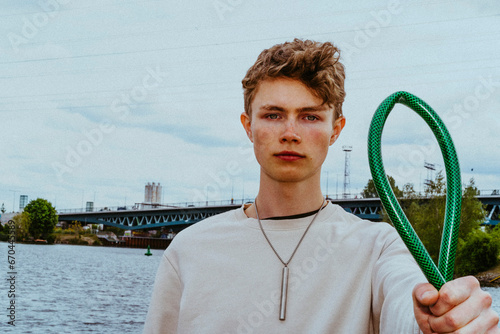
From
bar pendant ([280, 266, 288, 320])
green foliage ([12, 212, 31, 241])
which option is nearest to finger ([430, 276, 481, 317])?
bar pendant ([280, 266, 288, 320])

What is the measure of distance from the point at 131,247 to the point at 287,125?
116383mm

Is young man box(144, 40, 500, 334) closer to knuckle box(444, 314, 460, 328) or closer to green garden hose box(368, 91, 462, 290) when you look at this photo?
green garden hose box(368, 91, 462, 290)

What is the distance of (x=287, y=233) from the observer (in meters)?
2.39

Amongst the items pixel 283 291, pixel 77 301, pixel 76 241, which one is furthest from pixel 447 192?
pixel 76 241

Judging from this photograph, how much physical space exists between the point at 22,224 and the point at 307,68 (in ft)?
345

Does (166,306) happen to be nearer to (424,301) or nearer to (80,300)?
(424,301)

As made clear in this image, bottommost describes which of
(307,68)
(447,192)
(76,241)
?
(76,241)

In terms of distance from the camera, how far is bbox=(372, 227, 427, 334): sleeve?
1.63 meters

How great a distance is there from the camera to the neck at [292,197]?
2447 mm

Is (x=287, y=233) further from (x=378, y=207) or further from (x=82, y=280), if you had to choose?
(x=378, y=207)

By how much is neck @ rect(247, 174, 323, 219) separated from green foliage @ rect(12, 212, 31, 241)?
99.9 metres

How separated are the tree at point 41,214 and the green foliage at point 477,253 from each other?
71.2 meters

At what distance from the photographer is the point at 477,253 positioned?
44.6 m

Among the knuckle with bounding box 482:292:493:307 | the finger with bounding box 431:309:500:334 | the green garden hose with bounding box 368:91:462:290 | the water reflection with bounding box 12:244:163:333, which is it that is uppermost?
the green garden hose with bounding box 368:91:462:290
